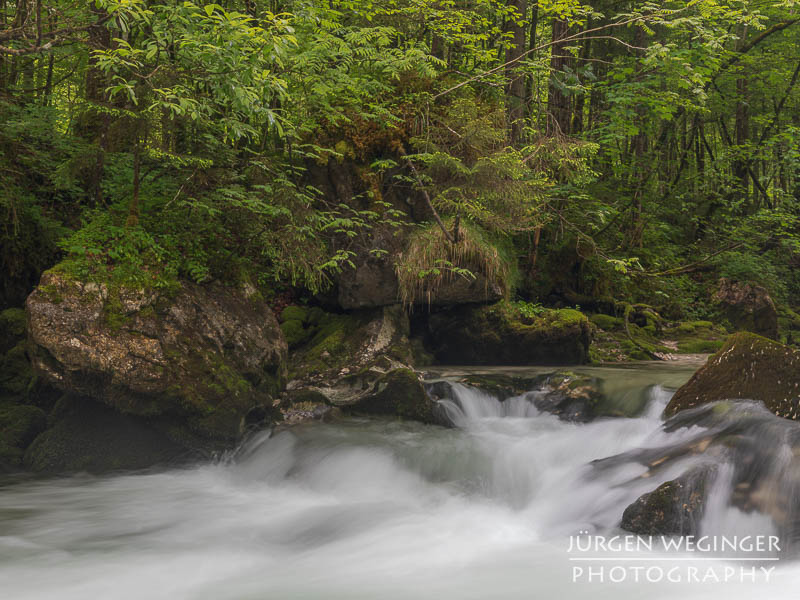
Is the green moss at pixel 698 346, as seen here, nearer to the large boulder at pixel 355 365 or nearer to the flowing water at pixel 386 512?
the flowing water at pixel 386 512

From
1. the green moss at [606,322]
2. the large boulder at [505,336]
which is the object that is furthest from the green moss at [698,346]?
the large boulder at [505,336]

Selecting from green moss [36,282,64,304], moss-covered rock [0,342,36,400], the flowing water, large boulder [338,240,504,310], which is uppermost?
green moss [36,282,64,304]

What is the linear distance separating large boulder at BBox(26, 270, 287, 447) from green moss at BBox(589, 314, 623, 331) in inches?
283

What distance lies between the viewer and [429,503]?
18.8 feet

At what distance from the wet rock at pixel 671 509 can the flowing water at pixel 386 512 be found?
115mm

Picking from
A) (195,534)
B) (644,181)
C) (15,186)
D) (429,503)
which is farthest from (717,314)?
(15,186)

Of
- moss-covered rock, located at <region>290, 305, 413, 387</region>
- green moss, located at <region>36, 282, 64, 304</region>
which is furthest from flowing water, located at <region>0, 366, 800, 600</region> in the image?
green moss, located at <region>36, 282, 64, 304</region>

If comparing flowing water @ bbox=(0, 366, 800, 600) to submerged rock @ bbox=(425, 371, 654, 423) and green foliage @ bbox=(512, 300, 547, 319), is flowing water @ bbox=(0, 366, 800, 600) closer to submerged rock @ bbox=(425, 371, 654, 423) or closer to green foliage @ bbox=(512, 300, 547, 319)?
submerged rock @ bbox=(425, 371, 654, 423)

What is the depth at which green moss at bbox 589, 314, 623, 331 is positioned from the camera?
11.6 metres

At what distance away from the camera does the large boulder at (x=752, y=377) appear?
5.16 meters

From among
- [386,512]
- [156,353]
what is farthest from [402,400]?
[156,353]

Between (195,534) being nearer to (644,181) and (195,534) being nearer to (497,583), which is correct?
(497,583)

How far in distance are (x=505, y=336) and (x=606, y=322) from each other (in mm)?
3422

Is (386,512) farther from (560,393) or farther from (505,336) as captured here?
(505,336)
